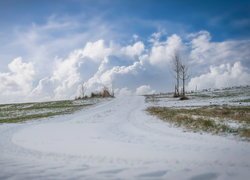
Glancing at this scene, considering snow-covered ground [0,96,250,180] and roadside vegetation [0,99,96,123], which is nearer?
snow-covered ground [0,96,250,180]

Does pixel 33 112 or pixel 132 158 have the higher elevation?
pixel 132 158

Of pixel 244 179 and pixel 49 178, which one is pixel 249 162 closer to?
pixel 244 179

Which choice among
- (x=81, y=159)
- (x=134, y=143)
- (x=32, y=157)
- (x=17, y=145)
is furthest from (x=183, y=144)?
(x=17, y=145)

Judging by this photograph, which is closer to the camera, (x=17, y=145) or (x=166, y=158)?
(x=166, y=158)

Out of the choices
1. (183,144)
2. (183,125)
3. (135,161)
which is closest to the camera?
(135,161)

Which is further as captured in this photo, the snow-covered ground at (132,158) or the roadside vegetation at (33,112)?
the roadside vegetation at (33,112)

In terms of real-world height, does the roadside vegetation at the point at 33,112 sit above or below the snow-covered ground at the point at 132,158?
below

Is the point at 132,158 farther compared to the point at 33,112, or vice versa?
the point at 33,112

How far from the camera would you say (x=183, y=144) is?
1039 cm

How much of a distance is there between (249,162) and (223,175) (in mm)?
1439

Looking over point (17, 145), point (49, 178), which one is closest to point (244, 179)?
point (49, 178)

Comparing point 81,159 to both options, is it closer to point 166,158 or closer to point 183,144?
point 166,158

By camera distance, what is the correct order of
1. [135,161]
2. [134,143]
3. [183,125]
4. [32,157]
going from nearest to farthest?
[135,161] → [32,157] → [134,143] → [183,125]

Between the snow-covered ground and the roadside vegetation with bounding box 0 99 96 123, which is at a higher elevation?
the snow-covered ground
